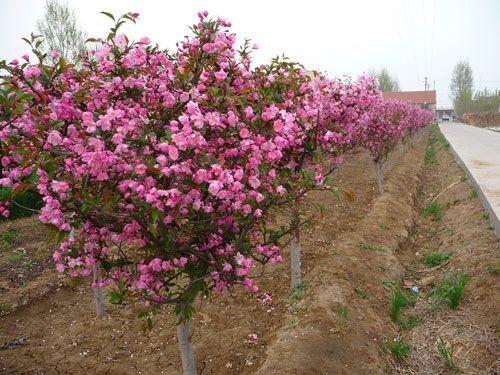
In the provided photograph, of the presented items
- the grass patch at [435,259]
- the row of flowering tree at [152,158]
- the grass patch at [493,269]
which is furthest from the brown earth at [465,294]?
the row of flowering tree at [152,158]

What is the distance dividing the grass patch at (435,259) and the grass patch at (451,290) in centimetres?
99

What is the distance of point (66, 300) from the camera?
19.1 ft

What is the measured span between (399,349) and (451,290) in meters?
1.29

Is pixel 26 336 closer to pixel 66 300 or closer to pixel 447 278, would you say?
pixel 66 300

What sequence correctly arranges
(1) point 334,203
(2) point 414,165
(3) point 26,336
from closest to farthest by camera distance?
(3) point 26,336 < (1) point 334,203 < (2) point 414,165

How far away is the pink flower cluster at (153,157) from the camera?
7.37 ft

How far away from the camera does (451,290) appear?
17.6 ft

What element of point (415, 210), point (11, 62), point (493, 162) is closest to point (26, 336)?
point (11, 62)

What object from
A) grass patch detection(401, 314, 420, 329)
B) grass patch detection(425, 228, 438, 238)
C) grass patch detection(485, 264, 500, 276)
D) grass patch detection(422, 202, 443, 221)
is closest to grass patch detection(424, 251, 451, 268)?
grass patch detection(485, 264, 500, 276)

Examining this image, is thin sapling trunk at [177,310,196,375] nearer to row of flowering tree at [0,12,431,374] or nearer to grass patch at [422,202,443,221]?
row of flowering tree at [0,12,431,374]

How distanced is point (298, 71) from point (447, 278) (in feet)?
11.8

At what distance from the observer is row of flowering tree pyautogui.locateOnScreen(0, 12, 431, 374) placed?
225 centimetres

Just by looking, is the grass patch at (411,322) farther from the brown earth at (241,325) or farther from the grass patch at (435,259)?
the grass patch at (435,259)

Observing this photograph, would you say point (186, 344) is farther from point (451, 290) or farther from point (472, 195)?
point (472, 195)
